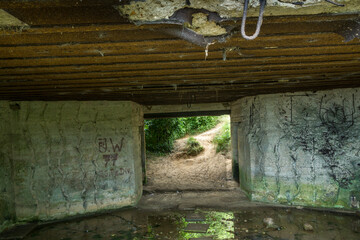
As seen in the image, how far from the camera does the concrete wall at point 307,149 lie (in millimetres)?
5867

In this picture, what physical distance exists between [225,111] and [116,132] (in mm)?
3939

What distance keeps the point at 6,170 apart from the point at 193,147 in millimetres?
9009

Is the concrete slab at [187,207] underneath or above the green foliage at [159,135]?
underneath

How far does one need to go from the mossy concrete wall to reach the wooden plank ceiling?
1857 mm

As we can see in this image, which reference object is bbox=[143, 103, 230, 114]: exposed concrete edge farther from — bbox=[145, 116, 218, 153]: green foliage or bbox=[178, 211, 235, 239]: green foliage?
bbox=[145, 116, 218, 153]: green foliage

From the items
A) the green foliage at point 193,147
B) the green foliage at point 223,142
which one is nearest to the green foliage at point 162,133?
the green foliage at point 193,147

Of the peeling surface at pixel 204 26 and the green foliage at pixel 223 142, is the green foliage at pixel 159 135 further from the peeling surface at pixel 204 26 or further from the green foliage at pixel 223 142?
the peeling surface at pixel 204 26

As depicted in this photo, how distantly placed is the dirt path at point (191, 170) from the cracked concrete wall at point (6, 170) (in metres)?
3.98

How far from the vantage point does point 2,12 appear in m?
1.64

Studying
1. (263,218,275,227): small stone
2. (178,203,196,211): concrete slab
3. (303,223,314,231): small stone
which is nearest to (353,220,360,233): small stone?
(303,223,314,231): small stone

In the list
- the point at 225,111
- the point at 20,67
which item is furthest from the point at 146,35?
the point at 225,111

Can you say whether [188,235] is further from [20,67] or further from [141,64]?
[20,67]

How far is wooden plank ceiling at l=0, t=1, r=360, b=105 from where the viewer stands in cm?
184

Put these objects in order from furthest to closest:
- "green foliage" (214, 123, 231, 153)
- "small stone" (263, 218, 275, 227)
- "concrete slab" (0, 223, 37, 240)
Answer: "green foliage" (214, 123, 231, 153), "small stone" (263, 218, 275, 227), "concrete slab" (0, 223, 37, 240)
